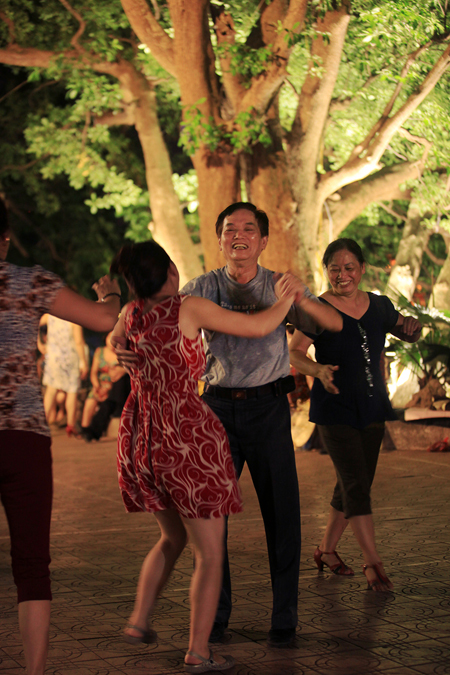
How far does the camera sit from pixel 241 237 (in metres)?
4.60

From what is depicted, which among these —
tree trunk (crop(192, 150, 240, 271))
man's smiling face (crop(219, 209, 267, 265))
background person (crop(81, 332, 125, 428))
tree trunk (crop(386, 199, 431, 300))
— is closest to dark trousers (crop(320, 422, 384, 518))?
man's smiling face (crop(219, 209, 267, 265))

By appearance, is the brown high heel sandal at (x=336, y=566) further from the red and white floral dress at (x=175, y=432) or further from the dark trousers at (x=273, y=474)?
the red and white floral dress at (x=175, y=432)

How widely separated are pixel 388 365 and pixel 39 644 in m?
10.1

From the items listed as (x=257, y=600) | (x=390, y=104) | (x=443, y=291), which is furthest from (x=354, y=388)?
(x=443, y=291)

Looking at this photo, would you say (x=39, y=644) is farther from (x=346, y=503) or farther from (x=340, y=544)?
(x=340, y=544)

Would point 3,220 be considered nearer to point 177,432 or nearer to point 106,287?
point 106,287

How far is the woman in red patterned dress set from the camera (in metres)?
3.95

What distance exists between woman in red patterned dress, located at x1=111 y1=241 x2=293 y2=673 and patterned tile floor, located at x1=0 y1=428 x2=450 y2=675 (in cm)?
28

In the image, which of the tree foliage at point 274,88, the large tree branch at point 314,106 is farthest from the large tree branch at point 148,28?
the large tree branch at point 314,106

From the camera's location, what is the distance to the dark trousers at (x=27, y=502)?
140 inches

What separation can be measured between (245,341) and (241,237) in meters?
0.51

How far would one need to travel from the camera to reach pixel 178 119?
2050cm

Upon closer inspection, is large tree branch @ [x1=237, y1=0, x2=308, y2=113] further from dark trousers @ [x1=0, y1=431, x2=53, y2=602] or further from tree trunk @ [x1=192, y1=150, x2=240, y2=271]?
dark trousers @ [x1=0, y1=431, x2=53, y2=602]

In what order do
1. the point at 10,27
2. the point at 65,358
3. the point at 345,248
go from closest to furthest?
the point at 345,248, the point at 65,358, the point at 10,27
